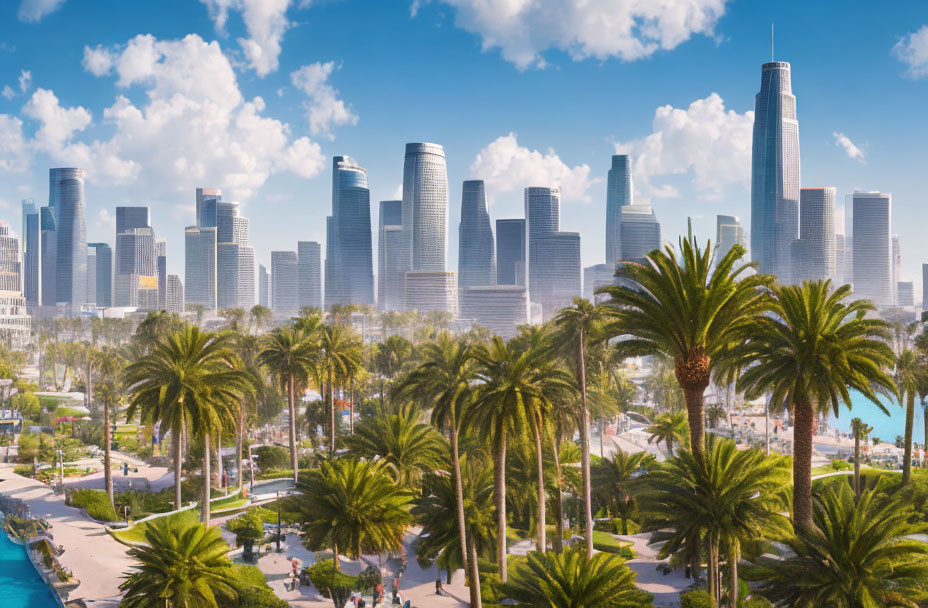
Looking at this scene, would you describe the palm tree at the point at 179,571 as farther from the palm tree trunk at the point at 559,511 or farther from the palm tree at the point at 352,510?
the palm tree trunk at the point at 559,511

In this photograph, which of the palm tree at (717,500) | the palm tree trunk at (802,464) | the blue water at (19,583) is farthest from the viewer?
the blue water at (19,583)

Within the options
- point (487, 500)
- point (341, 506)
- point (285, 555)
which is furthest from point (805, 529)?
point (285, 555)

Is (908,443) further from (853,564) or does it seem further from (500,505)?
(500,505)

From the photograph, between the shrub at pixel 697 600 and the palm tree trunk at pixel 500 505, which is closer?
the shrub at pixel 697 600

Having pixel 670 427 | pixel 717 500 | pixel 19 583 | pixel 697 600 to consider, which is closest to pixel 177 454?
pixel 19 583

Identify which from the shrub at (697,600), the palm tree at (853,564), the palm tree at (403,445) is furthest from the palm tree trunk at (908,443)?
the palm tree at (403,445)

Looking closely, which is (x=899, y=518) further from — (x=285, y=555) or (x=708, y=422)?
(x=708, y=422)

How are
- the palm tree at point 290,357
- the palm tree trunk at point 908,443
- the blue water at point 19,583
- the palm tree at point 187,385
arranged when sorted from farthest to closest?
the palm tree at point 290,357 → the palm tree trunk at point 908,443 → the palm tree at point 187,385 → the blue water at point 19,583
